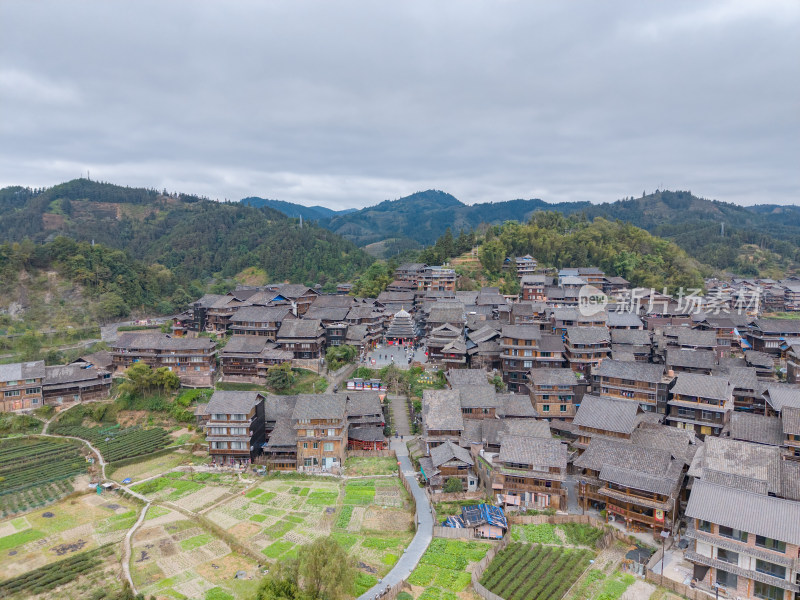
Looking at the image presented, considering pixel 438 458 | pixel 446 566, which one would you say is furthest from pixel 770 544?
pixel 438 458

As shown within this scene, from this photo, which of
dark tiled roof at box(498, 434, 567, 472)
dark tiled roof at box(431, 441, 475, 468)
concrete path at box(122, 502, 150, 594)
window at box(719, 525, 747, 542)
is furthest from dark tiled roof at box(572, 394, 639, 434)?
concrete path at box(122, 502, 150, 594)

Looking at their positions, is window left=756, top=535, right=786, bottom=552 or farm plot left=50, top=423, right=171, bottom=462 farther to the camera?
farm plot left=50, top=423, right=171, bottom=462

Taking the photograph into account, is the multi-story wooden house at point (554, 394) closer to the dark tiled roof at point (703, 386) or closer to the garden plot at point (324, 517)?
the dark tiled roof at point (703, 386)

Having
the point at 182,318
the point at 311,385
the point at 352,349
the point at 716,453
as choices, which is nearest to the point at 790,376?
the point at 716,453

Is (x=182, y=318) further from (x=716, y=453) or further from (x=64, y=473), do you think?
(x=716, y=453)

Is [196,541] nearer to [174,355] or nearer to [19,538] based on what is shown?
[19,538]

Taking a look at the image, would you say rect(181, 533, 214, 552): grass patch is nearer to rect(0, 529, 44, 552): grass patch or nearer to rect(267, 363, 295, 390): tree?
rect(0, 529, 44, 552): grass patch
